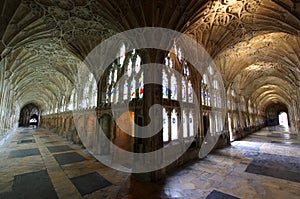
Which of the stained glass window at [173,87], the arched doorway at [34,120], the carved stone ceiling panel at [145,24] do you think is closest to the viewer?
the carved stone ceiling panel at [145,24]

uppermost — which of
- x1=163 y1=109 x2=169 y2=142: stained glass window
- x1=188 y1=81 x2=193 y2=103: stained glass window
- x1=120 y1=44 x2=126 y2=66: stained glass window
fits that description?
x1=120 y1=44 x2=126 y2=66: stained glass window

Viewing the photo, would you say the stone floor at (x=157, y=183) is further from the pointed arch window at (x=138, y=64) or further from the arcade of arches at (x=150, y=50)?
the pointed arch window at (x=138, y=64)

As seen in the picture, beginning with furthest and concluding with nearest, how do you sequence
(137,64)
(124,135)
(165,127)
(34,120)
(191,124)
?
(34,120), (191,124), (124,135), (137,64), (165,127)

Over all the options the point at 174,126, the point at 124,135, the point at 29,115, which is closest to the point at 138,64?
the point at 174,126

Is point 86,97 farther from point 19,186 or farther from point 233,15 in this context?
point 233,15

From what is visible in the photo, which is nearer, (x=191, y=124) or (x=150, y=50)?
(x=150, y=50)

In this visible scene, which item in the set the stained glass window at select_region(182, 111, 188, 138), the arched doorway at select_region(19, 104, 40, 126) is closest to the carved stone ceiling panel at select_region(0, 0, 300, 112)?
the stained glass window at select_region(182, 111, 188, 138)

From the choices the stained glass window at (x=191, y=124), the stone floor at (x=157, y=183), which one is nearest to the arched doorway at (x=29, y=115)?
the stone floor at (x=157, y=183)

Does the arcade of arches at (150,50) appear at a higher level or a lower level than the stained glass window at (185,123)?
higher

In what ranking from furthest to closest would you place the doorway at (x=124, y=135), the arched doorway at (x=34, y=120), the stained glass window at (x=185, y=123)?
Answer: 1. the arched doorway at (x=34, y=120)
2. the stained glass window at (x=185, y=123)
3. the doorway at (x=124, y=135)

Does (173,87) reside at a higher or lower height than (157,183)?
higher

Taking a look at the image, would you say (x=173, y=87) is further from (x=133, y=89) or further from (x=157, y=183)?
(x=157, y=183)

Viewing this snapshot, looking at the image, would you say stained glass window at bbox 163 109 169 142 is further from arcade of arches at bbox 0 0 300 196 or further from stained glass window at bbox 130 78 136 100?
stained glass window at bbox 130 78 136 100

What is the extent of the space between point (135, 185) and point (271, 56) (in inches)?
590
